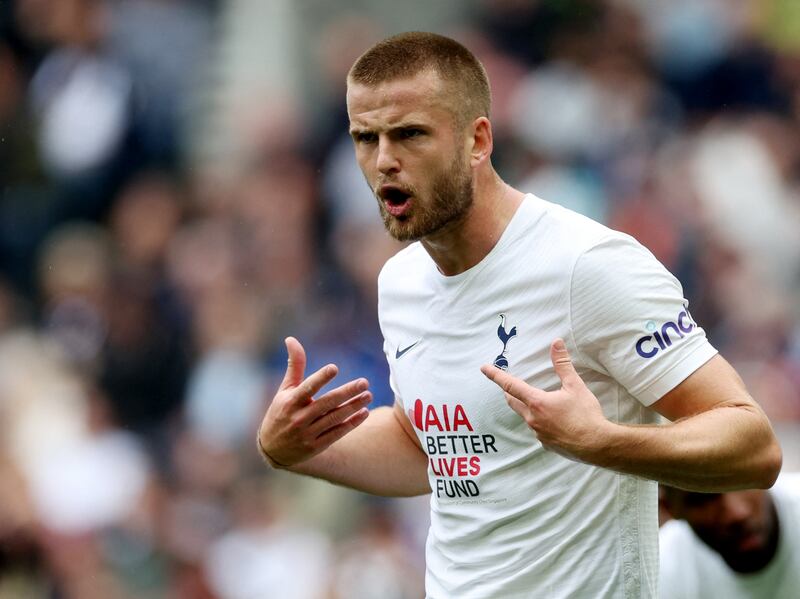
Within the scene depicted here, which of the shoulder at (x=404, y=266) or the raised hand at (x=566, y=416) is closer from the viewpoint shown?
the raised hand at (x=566, y=416)

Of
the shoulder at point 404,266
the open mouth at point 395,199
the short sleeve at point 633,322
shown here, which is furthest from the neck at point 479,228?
the short sleeve at point 633,322

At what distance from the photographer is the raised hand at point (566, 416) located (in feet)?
9.37

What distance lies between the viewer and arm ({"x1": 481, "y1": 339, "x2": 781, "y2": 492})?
2.87m

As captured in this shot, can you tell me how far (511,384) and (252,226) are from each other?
227 inches

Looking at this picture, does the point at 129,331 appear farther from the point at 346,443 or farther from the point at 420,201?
the point at 420,201

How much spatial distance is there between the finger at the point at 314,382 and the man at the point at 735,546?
5.45 ft

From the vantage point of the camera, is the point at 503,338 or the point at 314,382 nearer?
the point at 314,382

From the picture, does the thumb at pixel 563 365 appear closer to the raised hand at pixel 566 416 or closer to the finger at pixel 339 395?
the raised hand at pixel 566 416

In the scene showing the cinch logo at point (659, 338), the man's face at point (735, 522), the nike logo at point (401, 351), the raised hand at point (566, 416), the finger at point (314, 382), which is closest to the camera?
the raised hand at point (566, 416)

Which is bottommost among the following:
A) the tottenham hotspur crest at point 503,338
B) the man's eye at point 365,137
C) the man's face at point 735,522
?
the man's face at point 735,522

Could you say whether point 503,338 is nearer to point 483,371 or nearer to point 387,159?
point 483,371

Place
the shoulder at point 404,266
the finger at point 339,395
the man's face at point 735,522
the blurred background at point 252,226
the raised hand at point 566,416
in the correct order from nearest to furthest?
the raised hand at point 566,416, the finger at point 339,395, the shoulder at point 404,266, the man's face at point 735,522, the blurred background at point 252,226

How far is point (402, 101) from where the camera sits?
3.43 meters

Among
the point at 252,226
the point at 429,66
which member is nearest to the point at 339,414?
the point at 429,66
